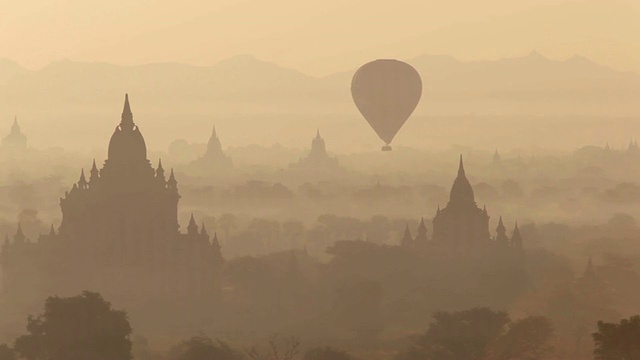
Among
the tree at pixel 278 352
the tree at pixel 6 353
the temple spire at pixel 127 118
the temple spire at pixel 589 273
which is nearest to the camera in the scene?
the tree at pixel 6 353

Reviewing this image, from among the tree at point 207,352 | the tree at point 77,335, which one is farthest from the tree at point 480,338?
the tree at point 77,335

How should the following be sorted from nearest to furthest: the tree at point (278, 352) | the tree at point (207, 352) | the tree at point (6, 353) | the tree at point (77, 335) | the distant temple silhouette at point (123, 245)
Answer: the tree at point (77, 335)
the tree at point (6, 353)
the tree at point (207, 352)
the tree at point (278, 352)
the distant temple silhouette at point (123, 245)

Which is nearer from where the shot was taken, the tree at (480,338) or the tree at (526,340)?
the tree at (480,338)

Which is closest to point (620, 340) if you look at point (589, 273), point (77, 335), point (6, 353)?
point (77, 335)

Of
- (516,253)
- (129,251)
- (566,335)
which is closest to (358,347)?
(566,335)

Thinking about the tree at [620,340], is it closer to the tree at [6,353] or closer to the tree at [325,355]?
the tree at [325,355]

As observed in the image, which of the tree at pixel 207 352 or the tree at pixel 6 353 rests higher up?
the tree at pixel 6 353

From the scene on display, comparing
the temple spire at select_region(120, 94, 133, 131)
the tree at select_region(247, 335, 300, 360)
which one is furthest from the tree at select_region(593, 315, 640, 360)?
the temple spire at select_region(120, 94, 133, 131)
